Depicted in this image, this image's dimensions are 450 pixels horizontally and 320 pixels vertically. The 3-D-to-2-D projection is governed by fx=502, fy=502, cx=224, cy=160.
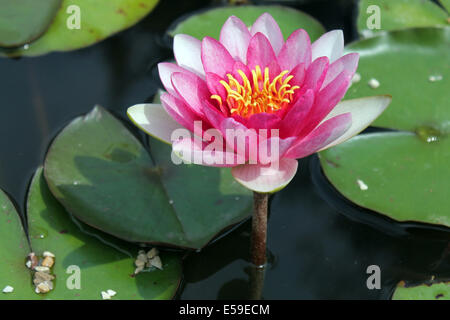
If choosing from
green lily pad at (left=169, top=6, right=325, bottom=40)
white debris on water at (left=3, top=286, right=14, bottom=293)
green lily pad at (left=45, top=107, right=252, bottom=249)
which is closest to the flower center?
green lily pad at (left=45, top=107, right=252, bottom=249)

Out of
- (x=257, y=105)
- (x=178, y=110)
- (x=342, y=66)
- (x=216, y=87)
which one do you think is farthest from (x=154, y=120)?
(x=342, y=66)

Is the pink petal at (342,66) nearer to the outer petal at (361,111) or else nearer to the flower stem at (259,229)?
the outer petal at (361,111)

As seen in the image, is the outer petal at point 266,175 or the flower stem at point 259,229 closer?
the outer petal at point 266,175

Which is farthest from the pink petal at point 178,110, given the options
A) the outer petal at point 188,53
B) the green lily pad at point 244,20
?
the green lily pad at point 244,20

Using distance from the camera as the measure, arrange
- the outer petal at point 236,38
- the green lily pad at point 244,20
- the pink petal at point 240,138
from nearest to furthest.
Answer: the pink petal at point 240,138
the outer petal at point 236,38
the green lily pad at point 244,20

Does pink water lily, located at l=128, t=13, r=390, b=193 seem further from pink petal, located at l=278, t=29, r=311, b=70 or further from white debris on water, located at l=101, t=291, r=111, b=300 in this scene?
white debris on water, located at l=101, t=291, r=111, b=300

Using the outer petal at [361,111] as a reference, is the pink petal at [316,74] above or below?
above
